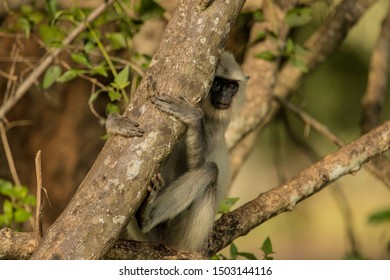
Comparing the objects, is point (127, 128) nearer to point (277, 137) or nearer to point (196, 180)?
point (196, 180)

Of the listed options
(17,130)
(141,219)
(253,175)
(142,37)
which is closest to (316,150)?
(253,175)

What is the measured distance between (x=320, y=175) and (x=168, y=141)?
1.51 m

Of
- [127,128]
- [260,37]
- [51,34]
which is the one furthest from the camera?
[260,37]

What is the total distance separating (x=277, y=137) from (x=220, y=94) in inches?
136

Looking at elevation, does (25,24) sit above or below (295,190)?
above

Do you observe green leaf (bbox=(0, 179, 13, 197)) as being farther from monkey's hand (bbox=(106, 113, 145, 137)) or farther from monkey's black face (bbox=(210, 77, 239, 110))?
monkey's hand (bbox=(106, 113, 145, 137))

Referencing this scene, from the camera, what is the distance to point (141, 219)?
14.9ft

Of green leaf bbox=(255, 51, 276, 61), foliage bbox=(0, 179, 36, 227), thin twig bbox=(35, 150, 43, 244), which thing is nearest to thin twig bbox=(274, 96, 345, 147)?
green leaf bbox=(255, 51, 276, 61)

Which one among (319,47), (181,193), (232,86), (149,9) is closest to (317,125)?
(319,47)

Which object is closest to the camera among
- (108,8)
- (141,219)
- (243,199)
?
(141,219)

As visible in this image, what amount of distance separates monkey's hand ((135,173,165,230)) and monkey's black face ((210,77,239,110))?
107 cm

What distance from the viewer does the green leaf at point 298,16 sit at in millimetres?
6137

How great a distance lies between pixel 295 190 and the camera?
4750mm
